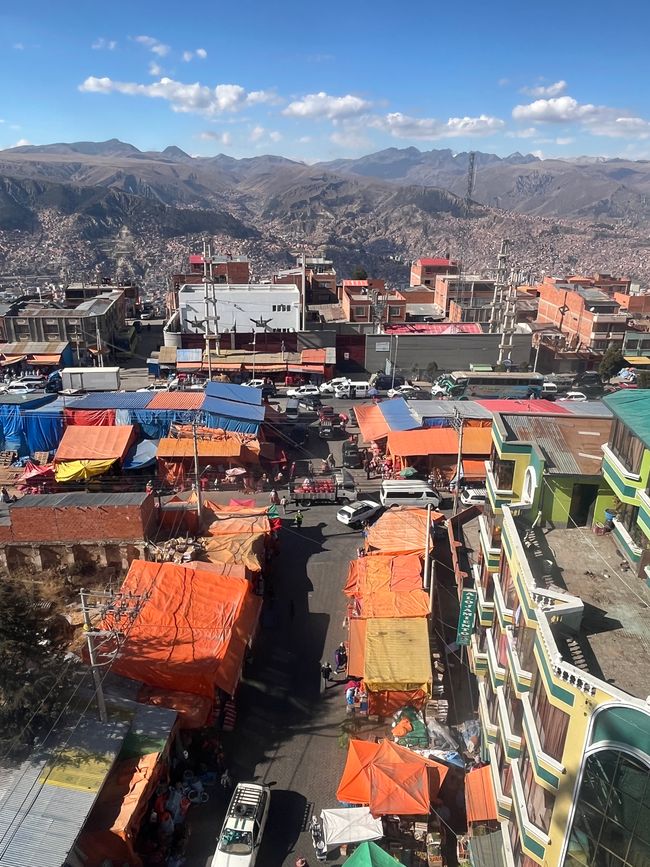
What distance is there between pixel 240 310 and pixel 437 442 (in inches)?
944

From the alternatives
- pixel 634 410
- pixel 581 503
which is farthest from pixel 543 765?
pixel 634 410

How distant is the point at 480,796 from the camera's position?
10.8 m

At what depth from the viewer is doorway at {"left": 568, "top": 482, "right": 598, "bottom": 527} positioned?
36.9 ft

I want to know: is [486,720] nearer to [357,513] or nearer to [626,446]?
[626,446]

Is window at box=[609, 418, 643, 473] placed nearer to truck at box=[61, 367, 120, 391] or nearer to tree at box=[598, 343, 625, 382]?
truck at box=[61, 367, 120, 391]

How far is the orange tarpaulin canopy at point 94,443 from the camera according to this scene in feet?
78.2

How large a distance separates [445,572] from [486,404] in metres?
13.5

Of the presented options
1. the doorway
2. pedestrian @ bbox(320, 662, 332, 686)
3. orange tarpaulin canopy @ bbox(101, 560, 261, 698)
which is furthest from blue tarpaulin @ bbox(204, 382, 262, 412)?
the doorway

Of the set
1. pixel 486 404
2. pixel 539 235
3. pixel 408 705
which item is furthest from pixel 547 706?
pixel 539 235

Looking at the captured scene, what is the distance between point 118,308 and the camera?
50250 mm

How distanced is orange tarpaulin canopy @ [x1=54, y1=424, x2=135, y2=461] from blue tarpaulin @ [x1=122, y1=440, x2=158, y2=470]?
300 millimetres

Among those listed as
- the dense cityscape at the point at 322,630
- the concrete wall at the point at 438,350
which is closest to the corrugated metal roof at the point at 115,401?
the dense cityscape at the point at 322,630

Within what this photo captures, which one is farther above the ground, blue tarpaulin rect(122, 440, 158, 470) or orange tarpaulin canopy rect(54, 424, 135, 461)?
orange tarpaulin canopy rect(54, 424, 135, 461)

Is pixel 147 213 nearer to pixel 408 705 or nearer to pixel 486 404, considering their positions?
pixel 486 404
